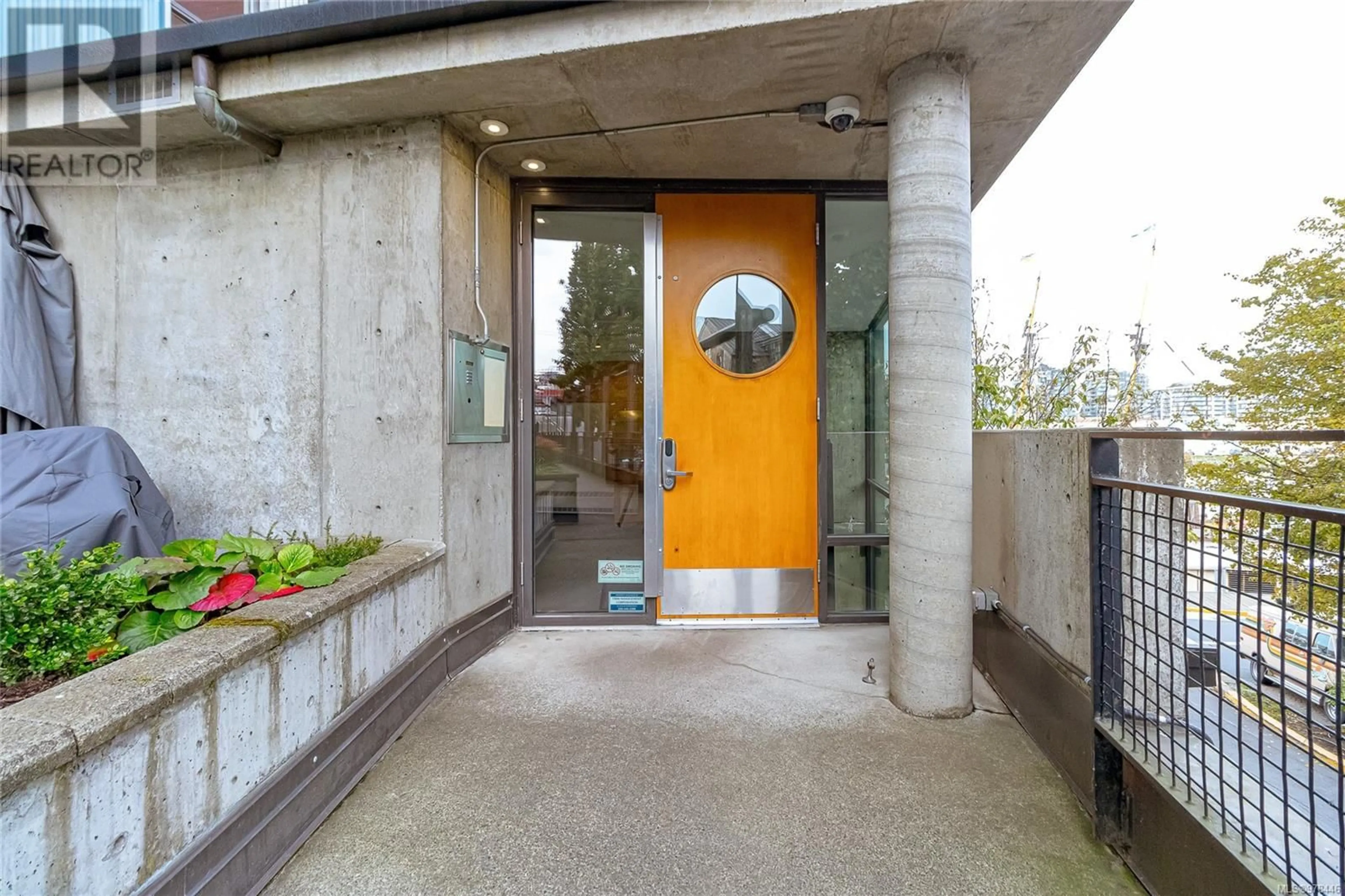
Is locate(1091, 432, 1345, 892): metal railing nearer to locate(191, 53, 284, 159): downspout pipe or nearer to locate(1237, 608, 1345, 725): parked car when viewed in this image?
locate(1237, 608, 1345, 725): parked car

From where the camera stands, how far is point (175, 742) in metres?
1.23

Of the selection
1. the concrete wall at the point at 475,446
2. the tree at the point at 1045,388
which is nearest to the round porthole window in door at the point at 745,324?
the concrete wall at the point at 475,446

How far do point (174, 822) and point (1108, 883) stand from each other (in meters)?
2.41

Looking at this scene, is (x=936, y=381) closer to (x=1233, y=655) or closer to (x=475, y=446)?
(x=1233, y=655)

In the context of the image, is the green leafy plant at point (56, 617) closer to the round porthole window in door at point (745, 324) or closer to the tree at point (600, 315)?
the tree at point (600, 315)

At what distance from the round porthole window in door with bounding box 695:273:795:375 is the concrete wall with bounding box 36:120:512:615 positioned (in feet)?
4.70

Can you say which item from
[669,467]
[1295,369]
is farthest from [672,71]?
[1295,369]

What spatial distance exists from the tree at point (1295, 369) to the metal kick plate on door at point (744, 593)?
368 centimetres

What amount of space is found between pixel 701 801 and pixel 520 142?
3169 millimetres

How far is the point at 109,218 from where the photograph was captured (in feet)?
9.21

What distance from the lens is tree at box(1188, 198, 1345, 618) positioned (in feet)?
18.6

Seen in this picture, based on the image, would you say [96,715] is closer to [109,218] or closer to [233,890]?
[233,890]

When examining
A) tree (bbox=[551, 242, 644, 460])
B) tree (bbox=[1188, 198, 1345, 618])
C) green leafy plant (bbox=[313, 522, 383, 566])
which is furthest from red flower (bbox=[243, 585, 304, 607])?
tree (bbox=[1188, 198, 1345, 618])

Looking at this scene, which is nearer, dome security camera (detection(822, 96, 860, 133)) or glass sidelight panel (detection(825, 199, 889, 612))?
dome security camera (detection(822, 96, 860, 133))
